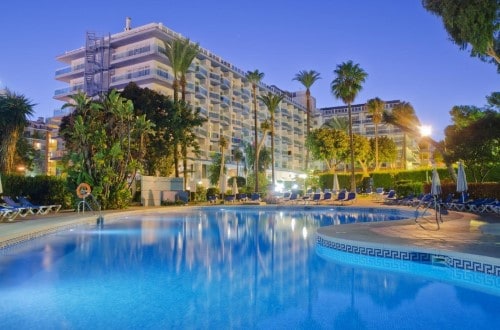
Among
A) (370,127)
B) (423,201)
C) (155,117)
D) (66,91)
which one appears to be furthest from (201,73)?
(370,127)

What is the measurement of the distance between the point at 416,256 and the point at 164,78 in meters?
46.0

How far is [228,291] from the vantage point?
646 centimetres

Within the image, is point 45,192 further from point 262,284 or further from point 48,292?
point 262,284

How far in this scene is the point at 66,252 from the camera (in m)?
10.2

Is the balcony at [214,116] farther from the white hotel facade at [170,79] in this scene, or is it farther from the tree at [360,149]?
the tree at [360,149]

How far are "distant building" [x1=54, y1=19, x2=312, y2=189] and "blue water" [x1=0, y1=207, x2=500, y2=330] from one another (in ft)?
111

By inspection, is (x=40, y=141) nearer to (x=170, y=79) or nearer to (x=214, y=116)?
(x=214, y=116)

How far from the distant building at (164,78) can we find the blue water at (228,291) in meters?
33.9

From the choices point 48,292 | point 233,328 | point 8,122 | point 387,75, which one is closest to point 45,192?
point 8,122

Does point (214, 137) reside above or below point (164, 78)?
below

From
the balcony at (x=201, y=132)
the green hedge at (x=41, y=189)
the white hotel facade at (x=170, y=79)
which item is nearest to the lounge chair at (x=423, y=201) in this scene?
the green hedge at (x=41, y=189)

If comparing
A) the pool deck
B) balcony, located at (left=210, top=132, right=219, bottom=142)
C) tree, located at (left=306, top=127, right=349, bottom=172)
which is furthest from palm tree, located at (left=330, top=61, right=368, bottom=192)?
the pool deck

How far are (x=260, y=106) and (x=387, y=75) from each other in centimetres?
2378

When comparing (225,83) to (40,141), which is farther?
(40,141)
